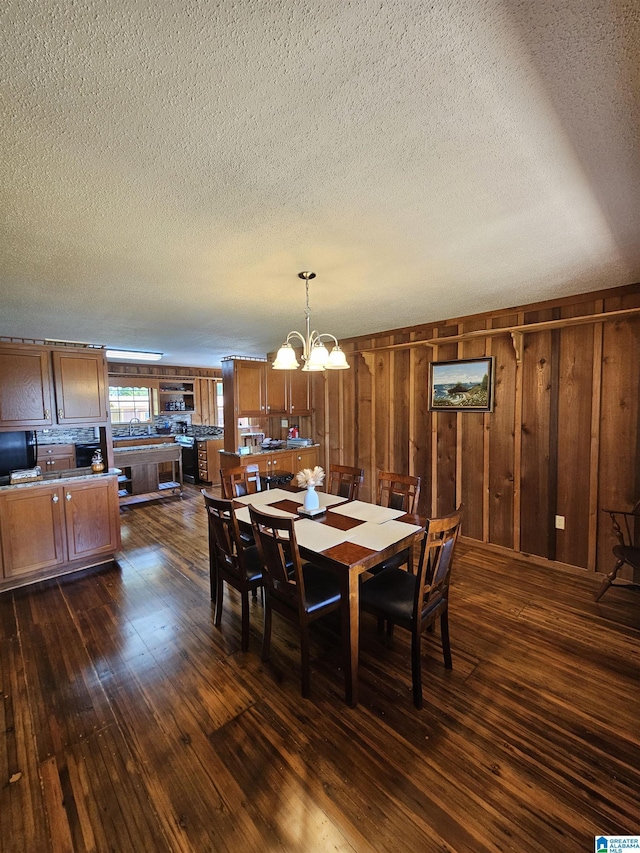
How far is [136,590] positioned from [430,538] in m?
2.76

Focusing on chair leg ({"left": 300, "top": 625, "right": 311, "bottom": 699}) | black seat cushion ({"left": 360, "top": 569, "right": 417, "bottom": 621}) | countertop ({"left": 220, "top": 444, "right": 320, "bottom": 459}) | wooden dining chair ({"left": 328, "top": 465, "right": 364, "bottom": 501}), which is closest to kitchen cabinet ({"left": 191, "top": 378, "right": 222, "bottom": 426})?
countertop ({"left": 220, "top": 444, "right": 320, "bottom": 459})

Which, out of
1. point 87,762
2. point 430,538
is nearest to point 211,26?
point 430,538

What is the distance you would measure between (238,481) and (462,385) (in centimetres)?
277

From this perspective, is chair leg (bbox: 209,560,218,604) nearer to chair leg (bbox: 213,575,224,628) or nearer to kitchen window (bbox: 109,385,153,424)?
chair leg (bbox: 213,575,224,628)

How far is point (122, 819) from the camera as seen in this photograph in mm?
1383

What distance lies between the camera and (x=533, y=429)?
3.53 meters

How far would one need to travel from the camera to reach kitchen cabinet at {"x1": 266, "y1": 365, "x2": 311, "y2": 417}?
5.44m

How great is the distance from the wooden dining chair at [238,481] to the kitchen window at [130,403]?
536 cm

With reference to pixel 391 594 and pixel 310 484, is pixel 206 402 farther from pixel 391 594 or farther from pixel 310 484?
pixel 391 594

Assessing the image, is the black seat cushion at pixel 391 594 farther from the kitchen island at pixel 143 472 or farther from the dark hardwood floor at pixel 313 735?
the kitchen island at pixel 143 472

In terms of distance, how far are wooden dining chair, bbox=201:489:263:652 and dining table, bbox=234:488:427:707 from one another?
181 mm

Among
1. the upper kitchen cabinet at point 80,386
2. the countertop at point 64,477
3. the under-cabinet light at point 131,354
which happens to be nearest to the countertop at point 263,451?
the countertop at point 64,477

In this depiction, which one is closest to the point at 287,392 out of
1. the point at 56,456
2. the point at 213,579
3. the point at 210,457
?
the point at 210,457

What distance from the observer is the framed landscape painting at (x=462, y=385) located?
3820 millimetres
